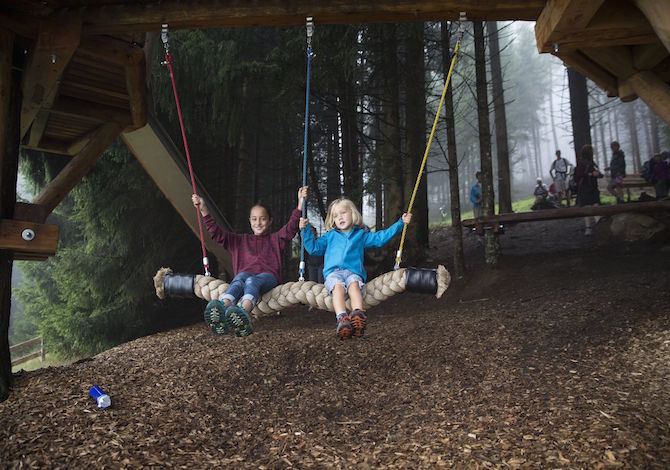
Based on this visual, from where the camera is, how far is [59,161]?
8383 mm

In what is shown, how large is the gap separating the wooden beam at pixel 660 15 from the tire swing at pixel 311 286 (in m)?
1.18

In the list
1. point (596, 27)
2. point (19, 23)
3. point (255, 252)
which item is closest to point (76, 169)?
point (19, 23)

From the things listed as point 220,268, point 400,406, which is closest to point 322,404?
point 400,406

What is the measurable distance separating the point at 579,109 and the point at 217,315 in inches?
415

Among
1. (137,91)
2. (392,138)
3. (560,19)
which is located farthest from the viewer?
(392,138)

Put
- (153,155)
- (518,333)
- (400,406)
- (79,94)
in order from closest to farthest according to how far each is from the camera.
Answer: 1. (400,406)
2. (518,333)
3. (79,94)
4. (153,155)

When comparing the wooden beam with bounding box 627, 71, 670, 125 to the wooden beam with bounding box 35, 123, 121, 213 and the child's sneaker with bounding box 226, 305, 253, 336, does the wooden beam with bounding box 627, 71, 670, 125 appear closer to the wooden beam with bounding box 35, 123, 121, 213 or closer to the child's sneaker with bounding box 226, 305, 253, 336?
the child's sneaker with bounding box 226, 305, 253, 336

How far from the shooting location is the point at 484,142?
303 inches

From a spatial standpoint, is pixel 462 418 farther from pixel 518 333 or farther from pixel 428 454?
pixel 518 333

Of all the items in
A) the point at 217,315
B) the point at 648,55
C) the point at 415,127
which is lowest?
the point at 217,315

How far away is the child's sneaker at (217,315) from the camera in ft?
12.7

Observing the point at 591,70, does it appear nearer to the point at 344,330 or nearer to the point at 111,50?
the point at 344,330

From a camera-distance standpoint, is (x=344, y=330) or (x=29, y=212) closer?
(x=344, y=330)

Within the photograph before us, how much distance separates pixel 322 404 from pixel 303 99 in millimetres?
6760
